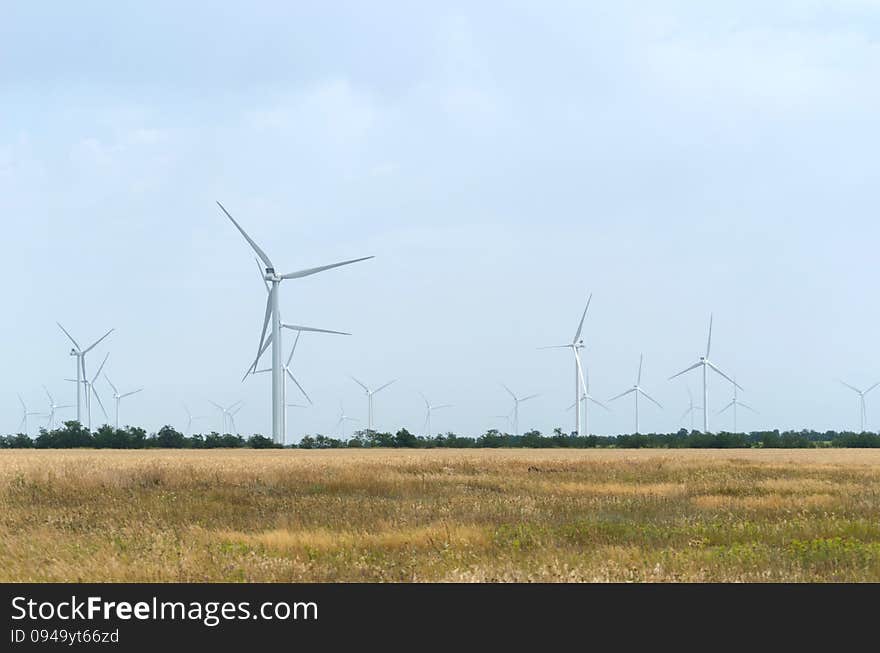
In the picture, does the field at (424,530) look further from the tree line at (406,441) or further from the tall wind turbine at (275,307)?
the tree line at (406,441)

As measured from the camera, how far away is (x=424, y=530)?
16500mm

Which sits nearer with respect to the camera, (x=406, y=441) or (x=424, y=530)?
(x=424, y=530)

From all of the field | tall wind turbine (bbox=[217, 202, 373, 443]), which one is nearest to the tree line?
tall wind turbine (bbox=[217, 202, 373, 443])

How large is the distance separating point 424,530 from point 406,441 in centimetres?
12362

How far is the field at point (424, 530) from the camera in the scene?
12492 mm

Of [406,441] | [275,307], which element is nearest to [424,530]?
[275,307]

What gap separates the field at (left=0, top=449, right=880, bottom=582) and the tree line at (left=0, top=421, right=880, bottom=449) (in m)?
94.4

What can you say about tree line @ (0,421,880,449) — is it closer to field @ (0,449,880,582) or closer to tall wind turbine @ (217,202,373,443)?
tall wind turbine @ (217,202,373,443)

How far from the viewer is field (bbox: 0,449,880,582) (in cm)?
1249

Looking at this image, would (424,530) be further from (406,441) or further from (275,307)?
(406,441)

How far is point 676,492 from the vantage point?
27.5 metres
